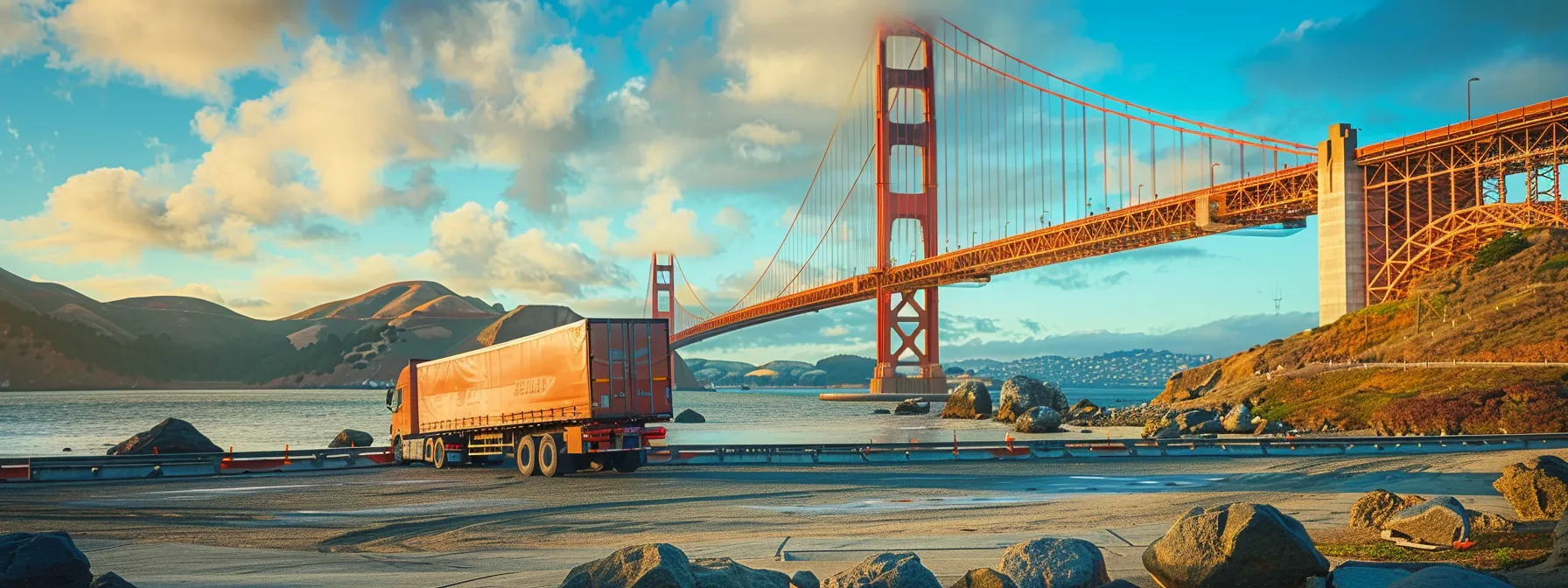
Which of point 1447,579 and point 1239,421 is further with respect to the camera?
point 1239,421

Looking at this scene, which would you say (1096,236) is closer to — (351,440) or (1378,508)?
(351,440)

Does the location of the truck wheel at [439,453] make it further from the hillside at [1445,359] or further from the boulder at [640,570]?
the hillside at [1445,359]

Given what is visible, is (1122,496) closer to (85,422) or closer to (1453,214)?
(1453,214)

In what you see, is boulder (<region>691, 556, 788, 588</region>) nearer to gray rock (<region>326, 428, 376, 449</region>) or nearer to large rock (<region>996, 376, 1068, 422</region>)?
gray rock (<region>326, 428, 376, 449</region>)

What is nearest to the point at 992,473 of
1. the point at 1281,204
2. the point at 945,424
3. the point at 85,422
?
the point at 945,424

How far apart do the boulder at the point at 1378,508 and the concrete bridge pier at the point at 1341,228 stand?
46045mm

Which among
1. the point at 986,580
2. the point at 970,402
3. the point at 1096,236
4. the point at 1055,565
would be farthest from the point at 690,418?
the point at 986,580

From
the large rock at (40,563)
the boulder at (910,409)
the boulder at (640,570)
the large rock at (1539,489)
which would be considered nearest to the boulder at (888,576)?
the boulder at (640,570)

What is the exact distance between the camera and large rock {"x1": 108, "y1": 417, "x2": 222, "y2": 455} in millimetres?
35125

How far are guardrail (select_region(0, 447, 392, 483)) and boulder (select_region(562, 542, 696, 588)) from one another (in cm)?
2360

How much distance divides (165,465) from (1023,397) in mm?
46458

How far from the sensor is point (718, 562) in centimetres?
853

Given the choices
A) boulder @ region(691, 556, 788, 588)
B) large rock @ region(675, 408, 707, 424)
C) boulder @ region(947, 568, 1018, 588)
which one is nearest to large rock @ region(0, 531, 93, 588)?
boulder @ region(691, 556, 788, 588)

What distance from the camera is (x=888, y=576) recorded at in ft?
27.5
